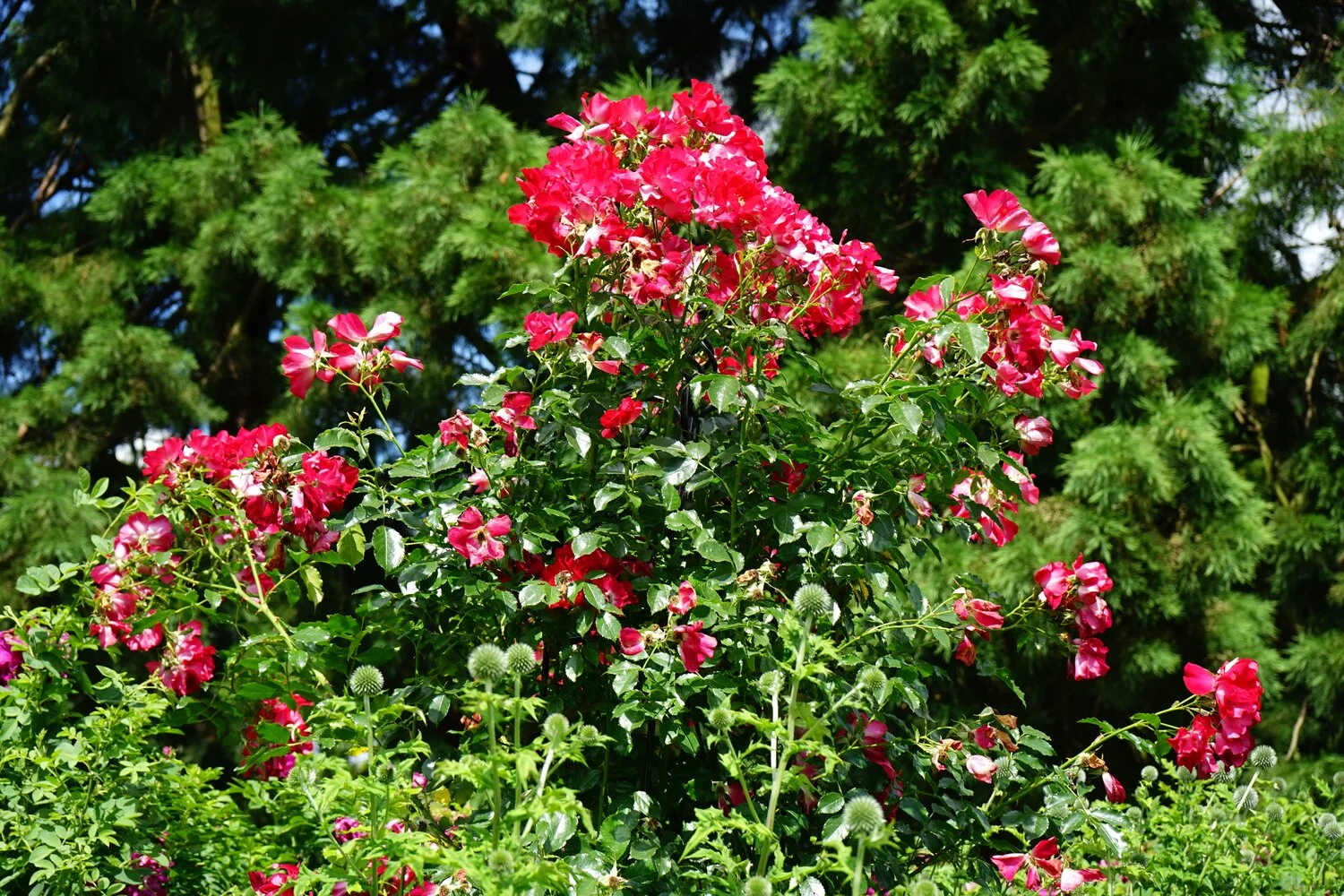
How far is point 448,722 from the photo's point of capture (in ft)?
12.7

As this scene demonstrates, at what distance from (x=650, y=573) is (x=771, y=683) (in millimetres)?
317

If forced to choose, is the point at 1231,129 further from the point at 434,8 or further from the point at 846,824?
the point at 846,824

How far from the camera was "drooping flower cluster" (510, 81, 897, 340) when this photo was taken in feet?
4.53

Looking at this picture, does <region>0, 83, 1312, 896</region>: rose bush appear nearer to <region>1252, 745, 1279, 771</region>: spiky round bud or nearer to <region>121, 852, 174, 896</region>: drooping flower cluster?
<region>121, 852, 174, 896</region>: drooping flower cluster

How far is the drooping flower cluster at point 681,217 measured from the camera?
138cm

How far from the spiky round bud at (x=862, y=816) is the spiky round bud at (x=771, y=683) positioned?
0.40ft

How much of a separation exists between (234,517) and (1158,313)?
3.17 meters

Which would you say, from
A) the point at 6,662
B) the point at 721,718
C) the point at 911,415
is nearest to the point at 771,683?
the point at 721,718

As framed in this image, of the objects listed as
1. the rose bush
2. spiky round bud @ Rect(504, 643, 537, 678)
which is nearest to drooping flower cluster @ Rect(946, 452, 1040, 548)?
the rose bush

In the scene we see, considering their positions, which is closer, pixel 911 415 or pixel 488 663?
pixel 488 663

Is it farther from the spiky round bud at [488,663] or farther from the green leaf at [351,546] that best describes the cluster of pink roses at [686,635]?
the green leaf at [351,546]

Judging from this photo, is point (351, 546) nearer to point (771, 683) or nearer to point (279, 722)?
point (279, 722)

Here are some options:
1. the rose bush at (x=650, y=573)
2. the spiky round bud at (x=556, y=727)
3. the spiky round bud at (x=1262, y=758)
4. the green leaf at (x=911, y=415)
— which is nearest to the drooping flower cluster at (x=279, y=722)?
the rose bush at (x=650, y=573)

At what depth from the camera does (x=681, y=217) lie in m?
1.39
